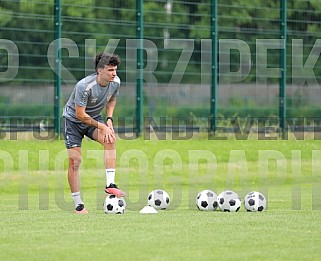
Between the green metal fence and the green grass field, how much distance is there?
957 millimetres

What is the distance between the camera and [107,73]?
12.2m

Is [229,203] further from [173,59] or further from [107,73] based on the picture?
[173,59]

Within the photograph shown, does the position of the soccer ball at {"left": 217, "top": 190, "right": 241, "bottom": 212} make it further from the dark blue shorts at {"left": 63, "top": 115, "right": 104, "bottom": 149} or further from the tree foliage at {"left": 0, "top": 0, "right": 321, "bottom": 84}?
the tree foliage at {"left": 0, "top": 0, "right": 321, "bottom": 84}

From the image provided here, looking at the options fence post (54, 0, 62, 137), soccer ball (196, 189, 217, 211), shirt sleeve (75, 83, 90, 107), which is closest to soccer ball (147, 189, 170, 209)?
soccer ball (196, 189, 217, 211)

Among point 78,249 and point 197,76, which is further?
point 197,76

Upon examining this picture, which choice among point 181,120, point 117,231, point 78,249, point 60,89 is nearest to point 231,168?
point 181,120

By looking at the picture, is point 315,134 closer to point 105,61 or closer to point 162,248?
point 105,61

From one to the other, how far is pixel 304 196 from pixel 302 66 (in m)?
9.66

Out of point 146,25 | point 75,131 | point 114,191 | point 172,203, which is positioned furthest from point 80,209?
point 146,25

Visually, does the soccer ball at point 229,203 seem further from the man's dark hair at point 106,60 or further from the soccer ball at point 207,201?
the man's dark hair at point 106,60

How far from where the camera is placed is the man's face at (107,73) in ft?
39.9

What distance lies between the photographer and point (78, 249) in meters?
8.45

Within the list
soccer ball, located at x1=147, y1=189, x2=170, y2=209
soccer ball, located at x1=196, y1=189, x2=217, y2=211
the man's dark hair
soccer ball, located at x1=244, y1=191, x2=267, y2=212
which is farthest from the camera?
soccer ball, located at x1=147, y1=189, x2=170, y2=209

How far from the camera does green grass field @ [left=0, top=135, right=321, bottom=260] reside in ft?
27.9
